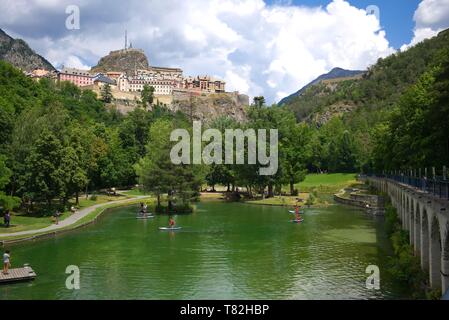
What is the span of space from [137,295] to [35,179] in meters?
34.1

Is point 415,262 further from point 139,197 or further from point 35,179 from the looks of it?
point 139,197

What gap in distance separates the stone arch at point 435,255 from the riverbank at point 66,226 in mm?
32083

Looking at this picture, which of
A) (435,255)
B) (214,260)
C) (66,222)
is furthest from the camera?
(66,222)

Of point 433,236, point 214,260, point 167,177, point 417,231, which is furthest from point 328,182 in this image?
point 433,236

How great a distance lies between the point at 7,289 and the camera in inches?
1045

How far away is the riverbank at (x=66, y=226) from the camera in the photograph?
4095 centimetres

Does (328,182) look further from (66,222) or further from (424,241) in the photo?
(424,241)

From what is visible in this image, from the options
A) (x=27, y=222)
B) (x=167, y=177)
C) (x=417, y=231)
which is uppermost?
(x=167, y=177)

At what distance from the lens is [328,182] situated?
381 feet

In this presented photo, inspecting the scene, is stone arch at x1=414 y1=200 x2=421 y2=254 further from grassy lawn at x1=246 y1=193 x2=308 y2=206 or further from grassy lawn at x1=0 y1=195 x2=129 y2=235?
grassy lawn at x1=246 y1=193 x2=308 y2=206

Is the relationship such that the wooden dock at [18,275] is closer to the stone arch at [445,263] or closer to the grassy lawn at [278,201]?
the stone arch at [445,263]

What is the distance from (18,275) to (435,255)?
22996mm

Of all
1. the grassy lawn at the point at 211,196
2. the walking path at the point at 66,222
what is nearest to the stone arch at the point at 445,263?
the walking path at the point at 66,222
